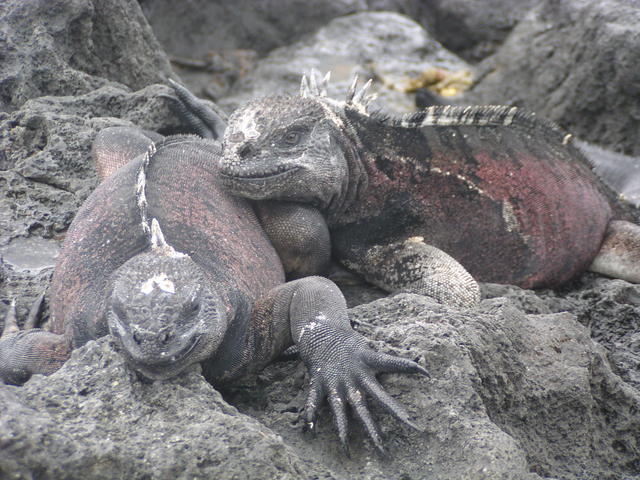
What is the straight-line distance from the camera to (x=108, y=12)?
4320 mm

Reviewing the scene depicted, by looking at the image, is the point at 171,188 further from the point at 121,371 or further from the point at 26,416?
the point at 26,416

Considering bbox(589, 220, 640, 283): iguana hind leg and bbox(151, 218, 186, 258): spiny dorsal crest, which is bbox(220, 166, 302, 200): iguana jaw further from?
bbox(589, 220, 640, 283): iguana hind leg

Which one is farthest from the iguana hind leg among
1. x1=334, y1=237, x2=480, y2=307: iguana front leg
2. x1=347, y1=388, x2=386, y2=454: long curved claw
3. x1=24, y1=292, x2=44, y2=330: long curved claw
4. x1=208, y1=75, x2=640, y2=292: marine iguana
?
x1=24, y1=292, x2=44, y2=330: long curved claw

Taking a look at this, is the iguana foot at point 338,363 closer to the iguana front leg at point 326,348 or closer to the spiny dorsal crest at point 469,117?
the iguana front leg at point 326,348

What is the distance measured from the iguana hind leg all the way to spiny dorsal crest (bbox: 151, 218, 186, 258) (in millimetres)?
2510

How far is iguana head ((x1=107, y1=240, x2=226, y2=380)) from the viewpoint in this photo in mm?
1992

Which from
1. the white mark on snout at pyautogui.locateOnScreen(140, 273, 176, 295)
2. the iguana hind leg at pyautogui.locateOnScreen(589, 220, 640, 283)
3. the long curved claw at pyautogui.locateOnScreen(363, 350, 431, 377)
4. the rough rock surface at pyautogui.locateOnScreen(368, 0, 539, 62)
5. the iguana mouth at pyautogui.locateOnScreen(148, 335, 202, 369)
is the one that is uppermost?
the white mark on snout at pyautogui.locateOnScreen(140, 273, 176, 295)

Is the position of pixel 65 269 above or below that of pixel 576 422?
below

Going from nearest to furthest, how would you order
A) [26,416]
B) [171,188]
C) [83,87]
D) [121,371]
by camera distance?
[26,416]
[121,371]
[171,188]
[83,87]

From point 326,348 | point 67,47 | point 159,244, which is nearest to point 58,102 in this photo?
point 67,47

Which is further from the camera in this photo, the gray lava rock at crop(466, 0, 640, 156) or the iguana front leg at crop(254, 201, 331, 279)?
the gray lava rock at crop(466, 0, 640, 156)

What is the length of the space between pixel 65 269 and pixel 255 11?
7168mm

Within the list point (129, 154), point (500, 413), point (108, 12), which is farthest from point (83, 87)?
point (500, 413)

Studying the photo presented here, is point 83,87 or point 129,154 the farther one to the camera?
point 83,87
